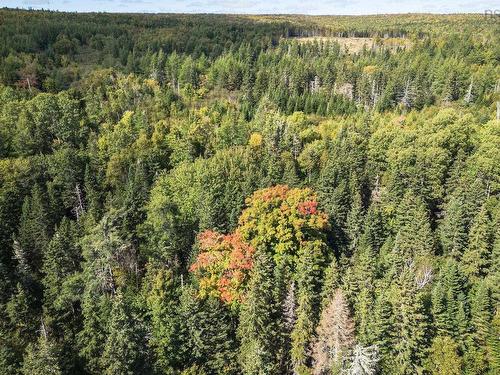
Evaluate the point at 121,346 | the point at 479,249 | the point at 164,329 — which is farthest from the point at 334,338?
the point at 479,249

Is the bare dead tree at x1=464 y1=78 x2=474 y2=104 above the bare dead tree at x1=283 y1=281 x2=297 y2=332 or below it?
above

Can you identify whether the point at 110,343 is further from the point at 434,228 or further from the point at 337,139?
the point at 337,139

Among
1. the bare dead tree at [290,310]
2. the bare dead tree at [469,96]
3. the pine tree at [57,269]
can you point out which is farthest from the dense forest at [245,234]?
the bare dead tree at [469,96]

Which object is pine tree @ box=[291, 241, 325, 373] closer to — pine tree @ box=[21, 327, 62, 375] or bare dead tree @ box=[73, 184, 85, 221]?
pine tree @ box=[21, 327, 62, 375]

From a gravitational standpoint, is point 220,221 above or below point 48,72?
below

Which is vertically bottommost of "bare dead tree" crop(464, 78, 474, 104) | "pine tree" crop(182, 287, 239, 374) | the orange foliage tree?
"pine tree" crop(182, 287, 239, 374)

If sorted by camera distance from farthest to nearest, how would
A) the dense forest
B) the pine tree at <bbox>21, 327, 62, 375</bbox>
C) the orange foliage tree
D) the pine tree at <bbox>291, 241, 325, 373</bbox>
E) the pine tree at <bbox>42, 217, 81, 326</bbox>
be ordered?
the pine tree at <bbox>42, 217, 81, 326</bbox> < the orange foliage tree < the pine tree at <bbox>291, 241, 325, 373</bbox> < the dense forest < the pine tree at <bbox>21, 327, 62, 375</bbox>

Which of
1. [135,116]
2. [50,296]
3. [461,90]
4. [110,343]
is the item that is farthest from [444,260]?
[461,90]

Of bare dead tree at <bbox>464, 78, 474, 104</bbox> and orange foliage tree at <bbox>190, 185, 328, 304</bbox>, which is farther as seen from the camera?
bare dead tree at <bbox>464, 78, 474, 104</bbox>

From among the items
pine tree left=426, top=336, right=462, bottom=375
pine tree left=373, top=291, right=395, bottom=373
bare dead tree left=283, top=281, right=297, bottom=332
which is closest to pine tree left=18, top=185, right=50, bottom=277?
bare dead tree left=283, top=281, right=297, bottom=332
